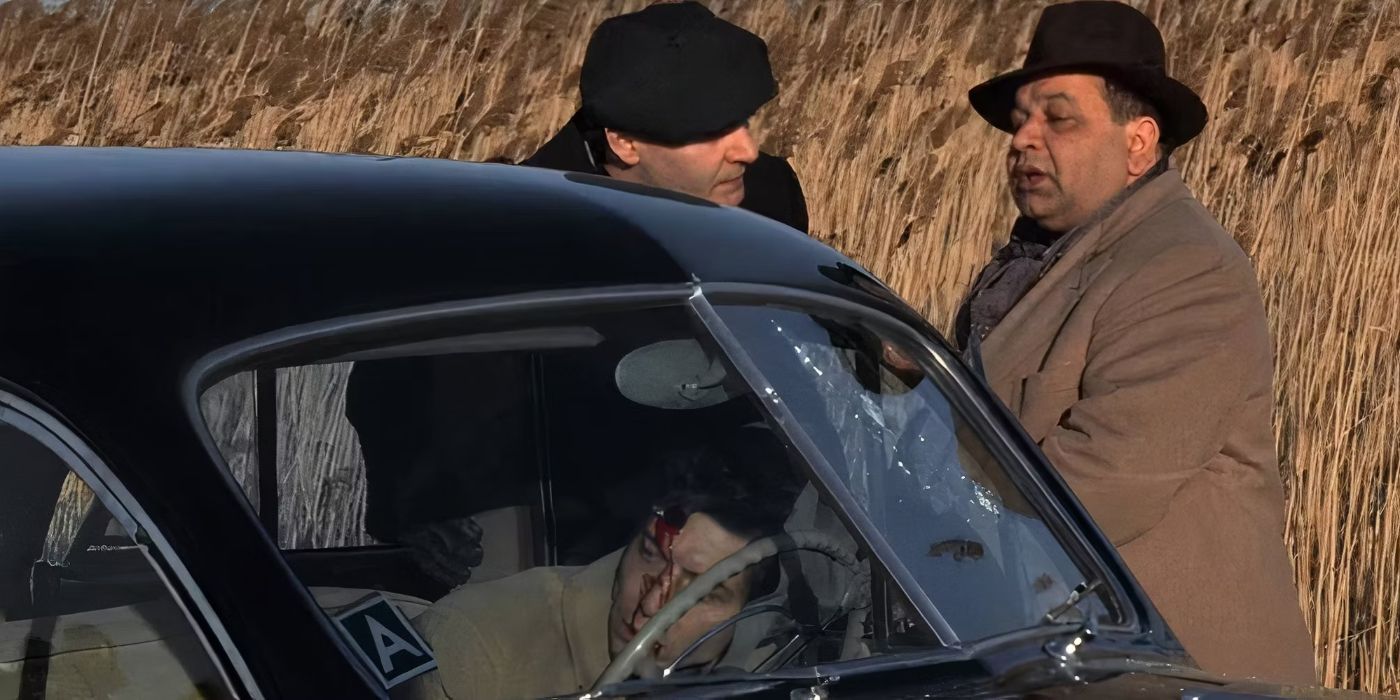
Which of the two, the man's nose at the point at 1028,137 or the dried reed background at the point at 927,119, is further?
the dried reed background at the point at 927,119

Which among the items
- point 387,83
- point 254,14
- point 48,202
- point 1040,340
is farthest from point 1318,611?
point 254,14

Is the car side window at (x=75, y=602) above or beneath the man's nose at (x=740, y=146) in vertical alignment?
beneath

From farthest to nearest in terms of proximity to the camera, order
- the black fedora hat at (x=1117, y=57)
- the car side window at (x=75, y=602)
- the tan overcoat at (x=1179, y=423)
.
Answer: the black fedora hat at (x=1117, y=57), the tan overcoat at (x=1179, y=423), the car side window at (x=75, y=602)

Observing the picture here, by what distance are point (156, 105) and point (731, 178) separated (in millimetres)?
6463

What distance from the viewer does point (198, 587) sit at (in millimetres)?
1384

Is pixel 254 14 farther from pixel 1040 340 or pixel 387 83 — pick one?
pixel 1040 340

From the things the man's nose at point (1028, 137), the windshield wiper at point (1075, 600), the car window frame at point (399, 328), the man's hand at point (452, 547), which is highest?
the man's nose at point (1028, 137)

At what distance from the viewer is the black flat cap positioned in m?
3.24

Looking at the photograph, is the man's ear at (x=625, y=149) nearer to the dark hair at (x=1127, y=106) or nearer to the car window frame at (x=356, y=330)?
the dark hair at (x=1127, y=106)

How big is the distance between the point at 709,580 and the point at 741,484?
4.1 inches

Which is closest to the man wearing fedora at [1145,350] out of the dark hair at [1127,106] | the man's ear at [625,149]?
the dark hair at [1127,106]

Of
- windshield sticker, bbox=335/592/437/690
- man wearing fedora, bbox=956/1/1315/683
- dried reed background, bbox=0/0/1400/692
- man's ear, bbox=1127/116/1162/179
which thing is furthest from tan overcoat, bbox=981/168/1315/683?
dried reed background, bbox=0/0/1400/692

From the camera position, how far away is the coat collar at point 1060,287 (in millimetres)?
3031

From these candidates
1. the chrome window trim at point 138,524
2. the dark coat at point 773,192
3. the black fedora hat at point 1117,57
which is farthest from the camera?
the dark coat at point 773,192
